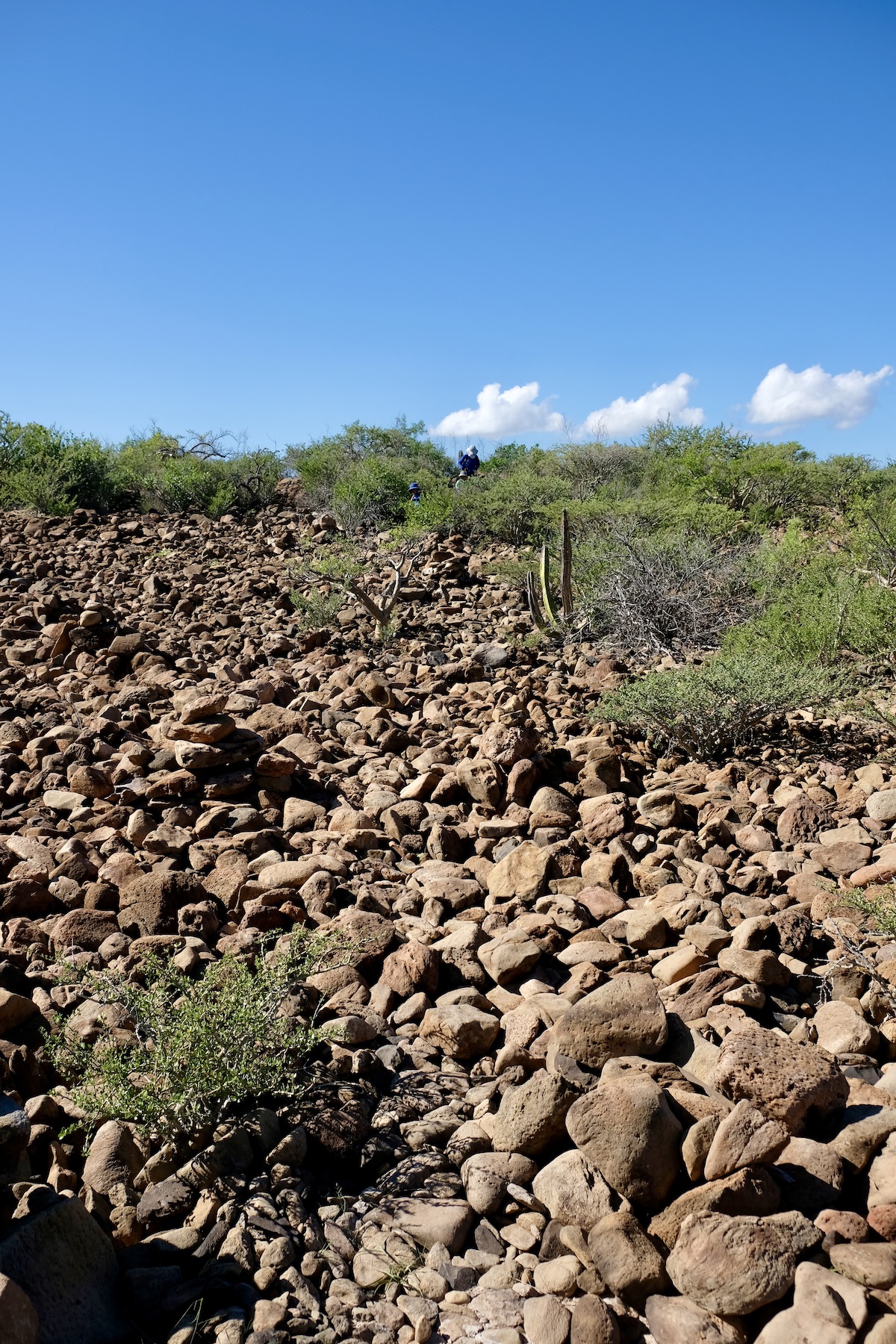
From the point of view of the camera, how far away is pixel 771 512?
1570 centimetres

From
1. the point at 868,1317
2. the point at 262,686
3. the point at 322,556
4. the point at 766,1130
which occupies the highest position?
the point at 322,556

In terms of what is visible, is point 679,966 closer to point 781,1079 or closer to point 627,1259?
point 781,1079

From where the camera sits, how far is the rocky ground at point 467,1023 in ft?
7.68

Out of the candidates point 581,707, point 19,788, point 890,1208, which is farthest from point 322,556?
point 890,1208

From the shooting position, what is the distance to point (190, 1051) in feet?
9.73

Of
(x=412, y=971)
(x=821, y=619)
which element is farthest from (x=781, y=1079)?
Result: (x=821, y=619)

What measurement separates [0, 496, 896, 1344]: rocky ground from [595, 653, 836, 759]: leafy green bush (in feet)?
0.82

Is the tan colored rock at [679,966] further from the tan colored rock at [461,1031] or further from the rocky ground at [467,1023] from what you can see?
the tan colored rock at [461,1031]

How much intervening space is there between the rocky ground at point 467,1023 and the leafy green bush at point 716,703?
251mm

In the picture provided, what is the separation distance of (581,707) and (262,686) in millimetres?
2497

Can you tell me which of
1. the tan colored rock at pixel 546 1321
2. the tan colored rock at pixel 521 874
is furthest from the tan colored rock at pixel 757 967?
the tan colored rock at pixel 546 1321

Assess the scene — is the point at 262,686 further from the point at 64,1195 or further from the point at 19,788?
the point at 64,1195

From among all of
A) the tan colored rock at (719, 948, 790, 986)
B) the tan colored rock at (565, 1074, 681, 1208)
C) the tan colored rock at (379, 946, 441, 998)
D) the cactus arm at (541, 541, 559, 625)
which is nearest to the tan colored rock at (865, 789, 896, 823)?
the tan colored rock at (719, 948, 790, 986)

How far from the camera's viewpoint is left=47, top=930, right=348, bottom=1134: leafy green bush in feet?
9.44
